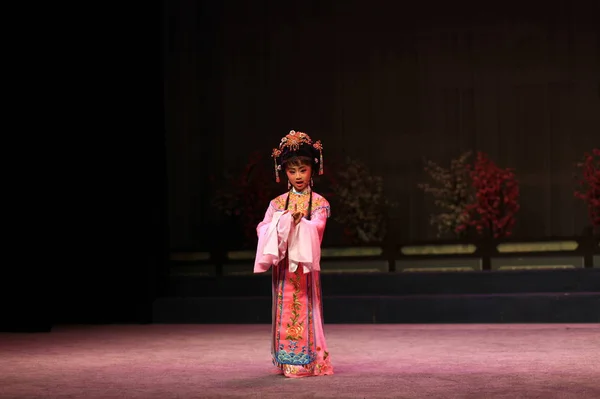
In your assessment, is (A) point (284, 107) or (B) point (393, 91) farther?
(A) point (284, 107)

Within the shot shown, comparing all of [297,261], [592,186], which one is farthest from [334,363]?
[592,186]

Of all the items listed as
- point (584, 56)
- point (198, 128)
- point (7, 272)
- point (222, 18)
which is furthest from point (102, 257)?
point (584, 56)

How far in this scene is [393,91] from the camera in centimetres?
1155

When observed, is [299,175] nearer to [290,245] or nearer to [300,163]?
[300,163]

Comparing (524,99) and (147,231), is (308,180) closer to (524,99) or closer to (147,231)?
(147,231)

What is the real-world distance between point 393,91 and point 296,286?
624 centimetres

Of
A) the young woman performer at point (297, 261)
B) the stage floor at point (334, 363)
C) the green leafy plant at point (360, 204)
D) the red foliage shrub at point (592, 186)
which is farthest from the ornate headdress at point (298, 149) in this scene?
the red foliage shrub at point (592, 186)

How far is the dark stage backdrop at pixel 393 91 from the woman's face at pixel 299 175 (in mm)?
5780

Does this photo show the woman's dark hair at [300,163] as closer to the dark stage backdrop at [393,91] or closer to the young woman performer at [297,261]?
the young woman performer at [297,261]

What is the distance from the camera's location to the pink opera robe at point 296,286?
217 inches

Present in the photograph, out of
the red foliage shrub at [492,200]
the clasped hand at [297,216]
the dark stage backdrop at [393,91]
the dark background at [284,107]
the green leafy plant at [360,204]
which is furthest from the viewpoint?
the dark stage backdrop at [393,91]

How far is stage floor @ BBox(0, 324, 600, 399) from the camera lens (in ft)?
16.4

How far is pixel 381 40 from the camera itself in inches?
456

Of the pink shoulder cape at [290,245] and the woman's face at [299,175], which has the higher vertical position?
the woman's face at [299,175]
